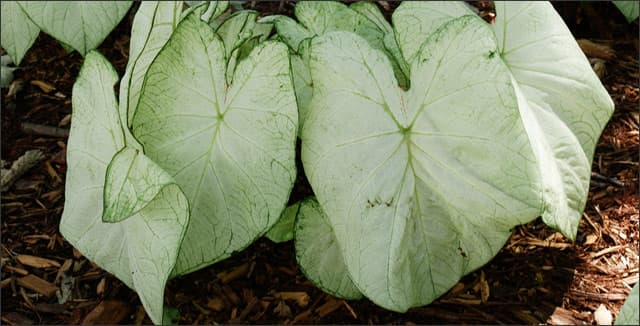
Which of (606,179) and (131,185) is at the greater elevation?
(131,185)

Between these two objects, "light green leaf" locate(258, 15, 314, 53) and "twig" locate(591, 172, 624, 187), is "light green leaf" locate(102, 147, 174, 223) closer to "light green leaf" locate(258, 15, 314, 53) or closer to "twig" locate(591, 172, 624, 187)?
"light green leaf" locate(258, 15, 314, 53)

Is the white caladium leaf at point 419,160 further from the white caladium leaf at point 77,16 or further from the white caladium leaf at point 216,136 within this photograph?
the white caladium leaf at point 77,16

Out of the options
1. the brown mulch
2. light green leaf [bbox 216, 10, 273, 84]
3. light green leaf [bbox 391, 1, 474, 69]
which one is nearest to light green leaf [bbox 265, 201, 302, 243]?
the brown mulch

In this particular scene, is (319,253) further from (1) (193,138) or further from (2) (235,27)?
(2) (235,27)

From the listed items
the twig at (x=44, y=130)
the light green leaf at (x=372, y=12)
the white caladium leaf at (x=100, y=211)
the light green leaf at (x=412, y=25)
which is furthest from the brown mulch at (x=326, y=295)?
the light green leaf at (x=412, y=25)

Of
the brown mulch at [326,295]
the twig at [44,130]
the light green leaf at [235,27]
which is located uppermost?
the light green leaf at [235,27]

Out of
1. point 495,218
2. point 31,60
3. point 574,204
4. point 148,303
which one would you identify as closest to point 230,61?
point 148,303

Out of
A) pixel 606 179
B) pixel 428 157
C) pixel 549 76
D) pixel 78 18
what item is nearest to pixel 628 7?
pixel 606 179

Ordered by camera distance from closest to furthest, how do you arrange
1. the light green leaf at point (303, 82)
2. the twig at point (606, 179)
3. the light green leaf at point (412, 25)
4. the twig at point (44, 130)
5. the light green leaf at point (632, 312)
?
the light green leaf at point (632, 312) → the light green leaf at point (412, 25) → the light green leaf at point (303, 82) → the twig at point (606, 179) → the twig at point (44, 130)
